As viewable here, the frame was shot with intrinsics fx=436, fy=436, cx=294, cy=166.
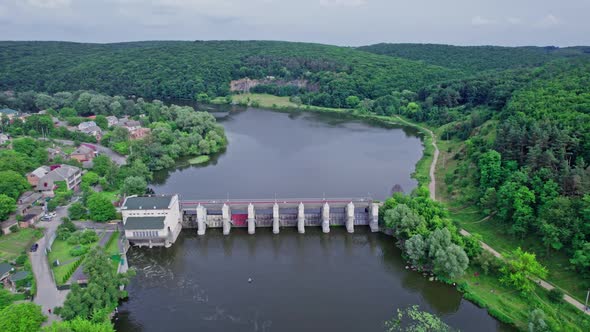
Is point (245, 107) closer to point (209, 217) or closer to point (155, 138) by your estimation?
point (155, 138)

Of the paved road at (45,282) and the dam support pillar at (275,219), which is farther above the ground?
the dam support pillar at (275,219)

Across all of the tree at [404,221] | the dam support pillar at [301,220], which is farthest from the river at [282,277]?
the tree at [404,221]

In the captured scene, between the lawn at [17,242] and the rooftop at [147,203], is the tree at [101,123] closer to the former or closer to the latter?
the lawn at [17,242]

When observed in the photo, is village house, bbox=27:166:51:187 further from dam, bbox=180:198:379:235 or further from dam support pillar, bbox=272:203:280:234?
dam support pillar, bbox=272:203:280:234

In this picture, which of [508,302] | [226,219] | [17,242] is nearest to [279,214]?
[226,219]

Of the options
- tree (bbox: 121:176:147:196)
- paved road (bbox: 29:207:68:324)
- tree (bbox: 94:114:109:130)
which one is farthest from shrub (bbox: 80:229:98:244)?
tree (bbox: 94:114:109:130)

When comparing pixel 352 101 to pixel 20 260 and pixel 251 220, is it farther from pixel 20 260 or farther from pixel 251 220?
pixel 20 260
